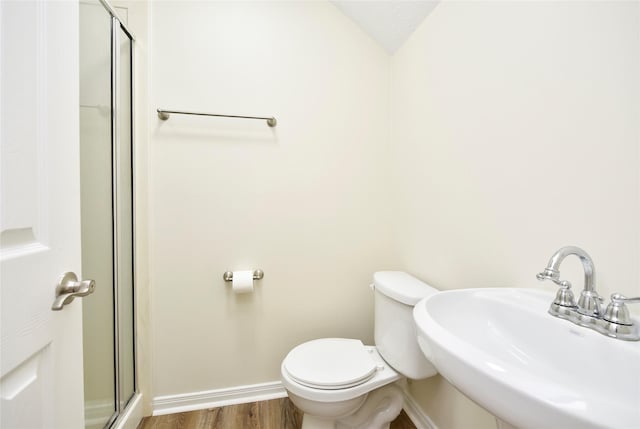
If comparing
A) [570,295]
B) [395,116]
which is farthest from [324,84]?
[570,295]

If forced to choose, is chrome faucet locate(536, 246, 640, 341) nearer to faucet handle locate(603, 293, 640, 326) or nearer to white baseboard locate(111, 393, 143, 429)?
faucet handle locate(603, 293, 640, 326)

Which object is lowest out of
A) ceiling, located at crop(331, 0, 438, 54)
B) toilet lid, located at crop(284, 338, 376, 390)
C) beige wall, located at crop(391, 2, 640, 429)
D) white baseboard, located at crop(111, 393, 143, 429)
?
white baseboard, located at crop(111, 393, 143, 429)

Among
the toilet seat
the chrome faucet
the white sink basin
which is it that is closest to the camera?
the white sink basin

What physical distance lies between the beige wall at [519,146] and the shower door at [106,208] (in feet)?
4.48

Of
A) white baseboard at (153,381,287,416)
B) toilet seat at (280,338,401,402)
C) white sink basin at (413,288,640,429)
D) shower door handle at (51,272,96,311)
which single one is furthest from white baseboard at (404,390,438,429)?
shower door handle at (51,272,96,311)

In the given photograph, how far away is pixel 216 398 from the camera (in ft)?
4.49

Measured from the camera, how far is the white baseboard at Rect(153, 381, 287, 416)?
132 centimetres

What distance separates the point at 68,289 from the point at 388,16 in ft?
5.54

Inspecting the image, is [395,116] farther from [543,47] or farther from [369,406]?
[369,406]

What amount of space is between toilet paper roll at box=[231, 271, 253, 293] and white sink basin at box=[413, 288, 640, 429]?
0.89 metres

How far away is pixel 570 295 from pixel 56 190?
115 cm

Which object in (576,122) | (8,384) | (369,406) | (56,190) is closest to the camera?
(8,384)

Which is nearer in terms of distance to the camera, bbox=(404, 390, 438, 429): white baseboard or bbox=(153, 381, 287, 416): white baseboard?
bbox=(404, 390, 438, 429): white baseboard

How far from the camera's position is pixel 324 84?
1.46 m
